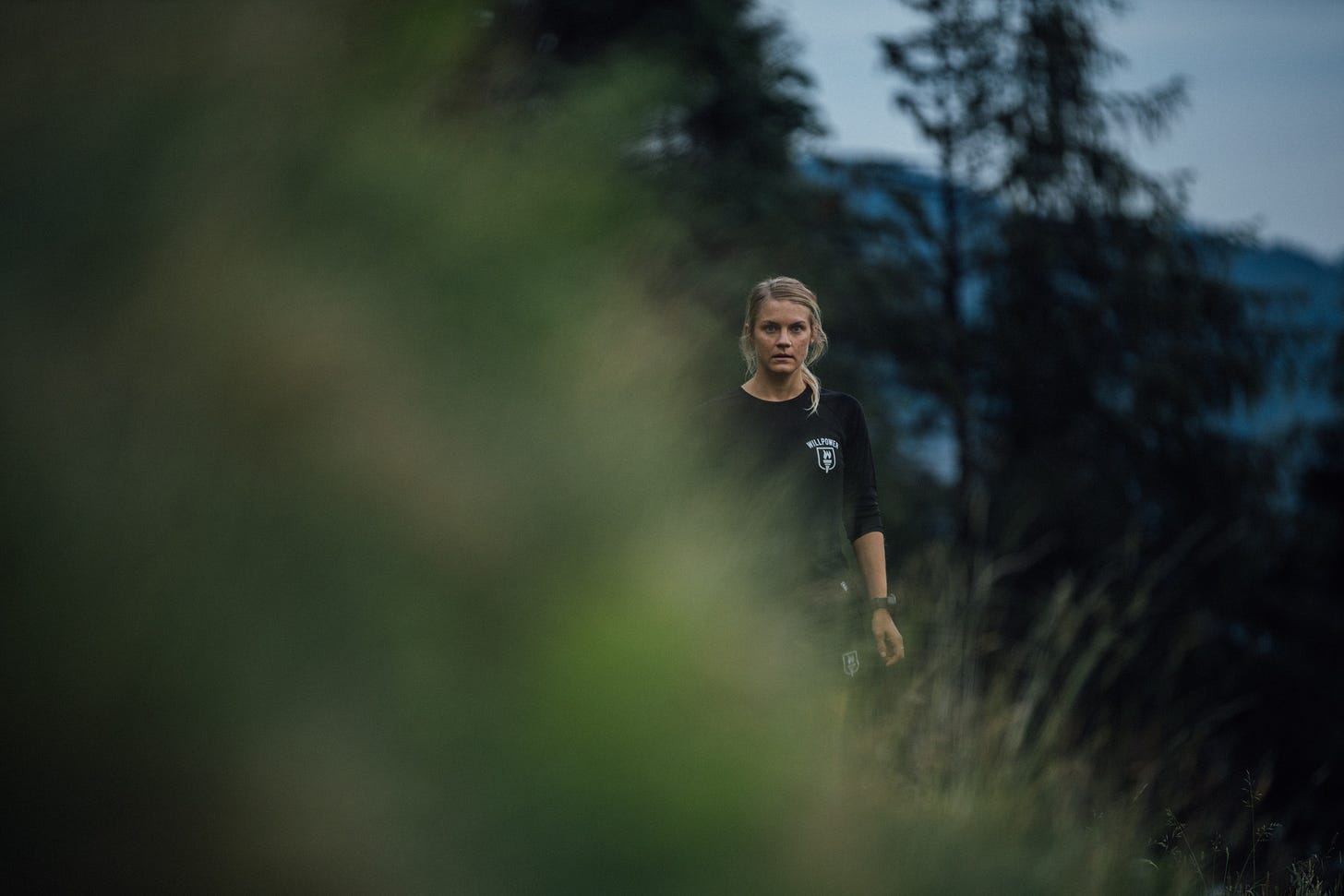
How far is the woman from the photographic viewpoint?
250 centimetres

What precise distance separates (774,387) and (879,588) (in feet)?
1.72

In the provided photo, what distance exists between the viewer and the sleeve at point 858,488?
266 cm

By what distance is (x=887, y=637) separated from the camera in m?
2.61

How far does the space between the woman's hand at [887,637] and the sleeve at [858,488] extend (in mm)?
199

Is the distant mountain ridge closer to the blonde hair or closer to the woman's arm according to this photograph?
the blonde hair

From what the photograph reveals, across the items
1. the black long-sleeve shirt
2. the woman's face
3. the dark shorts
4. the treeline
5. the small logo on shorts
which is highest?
the treeline

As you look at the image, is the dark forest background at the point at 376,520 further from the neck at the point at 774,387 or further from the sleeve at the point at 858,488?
the sleeve at the point at 858,488

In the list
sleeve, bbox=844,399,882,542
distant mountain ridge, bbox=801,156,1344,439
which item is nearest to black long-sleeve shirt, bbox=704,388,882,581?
sleeve, bbox=844,399,882,542

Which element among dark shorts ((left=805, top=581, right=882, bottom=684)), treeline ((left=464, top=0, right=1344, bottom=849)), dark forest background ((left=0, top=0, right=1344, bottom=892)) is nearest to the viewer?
dark forest background ((left=0, top=0, right=1344, bottom=892))

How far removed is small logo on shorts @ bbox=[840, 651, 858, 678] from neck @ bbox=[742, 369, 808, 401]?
1.97ft

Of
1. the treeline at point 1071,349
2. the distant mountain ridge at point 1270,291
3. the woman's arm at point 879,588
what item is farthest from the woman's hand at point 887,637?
the distant mountain ridge at point 1270,291

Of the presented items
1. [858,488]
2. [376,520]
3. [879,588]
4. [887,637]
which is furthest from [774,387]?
[376,520]

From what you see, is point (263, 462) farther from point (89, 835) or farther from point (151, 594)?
point (89, 835)

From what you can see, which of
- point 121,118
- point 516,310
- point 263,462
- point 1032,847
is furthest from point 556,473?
point 1032,847
